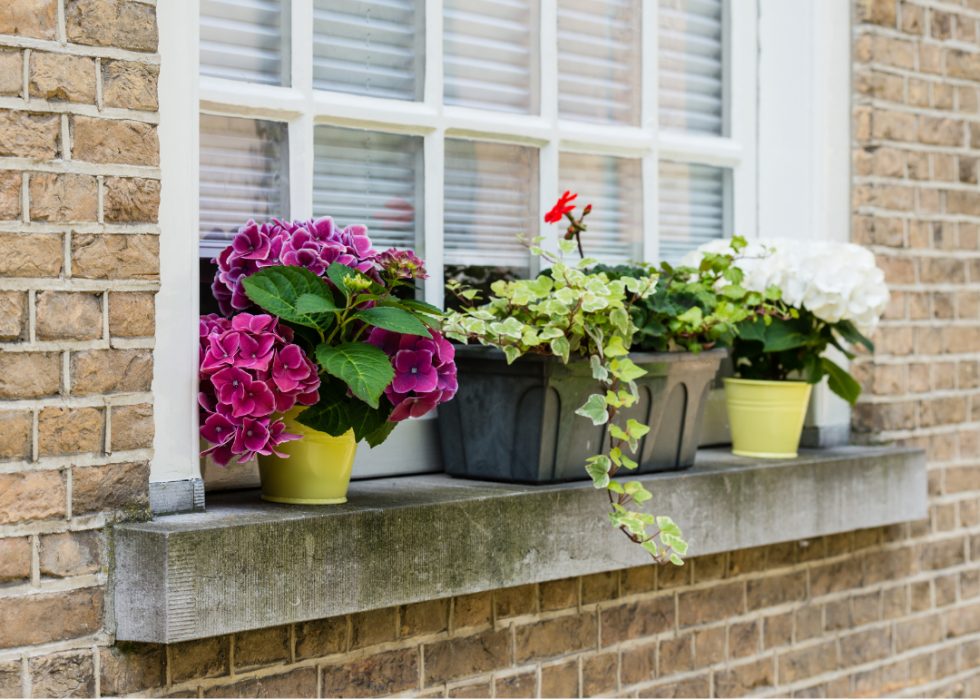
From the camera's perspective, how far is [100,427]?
136 cm

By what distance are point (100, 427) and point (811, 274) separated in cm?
141

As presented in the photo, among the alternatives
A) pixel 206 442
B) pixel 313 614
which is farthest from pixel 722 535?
pixel 206 442

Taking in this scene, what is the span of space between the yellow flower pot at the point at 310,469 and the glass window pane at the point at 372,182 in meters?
0.49

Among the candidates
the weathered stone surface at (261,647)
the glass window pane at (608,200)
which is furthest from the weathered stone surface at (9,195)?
the glass window pane at (608,200)

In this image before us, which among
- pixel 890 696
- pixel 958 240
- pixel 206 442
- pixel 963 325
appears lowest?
pixel 890 696

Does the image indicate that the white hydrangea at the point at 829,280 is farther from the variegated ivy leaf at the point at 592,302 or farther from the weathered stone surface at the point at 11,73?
the weathered stone surface at the point at 11,73

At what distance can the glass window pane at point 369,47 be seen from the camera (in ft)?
5.89

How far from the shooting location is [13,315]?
129 centimetres

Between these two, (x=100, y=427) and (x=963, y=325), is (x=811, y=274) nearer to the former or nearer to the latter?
(x=963, y=325)

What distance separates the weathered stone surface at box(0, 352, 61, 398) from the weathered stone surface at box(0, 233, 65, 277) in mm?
110

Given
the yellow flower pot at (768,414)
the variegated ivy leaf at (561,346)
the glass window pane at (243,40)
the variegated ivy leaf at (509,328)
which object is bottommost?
the yellow flower pot at (768,414)

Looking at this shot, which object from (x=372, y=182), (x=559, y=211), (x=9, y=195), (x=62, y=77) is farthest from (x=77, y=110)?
(x=559, y=211)

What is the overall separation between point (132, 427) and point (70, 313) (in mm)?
181

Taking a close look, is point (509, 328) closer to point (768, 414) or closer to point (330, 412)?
point (330, 412)
